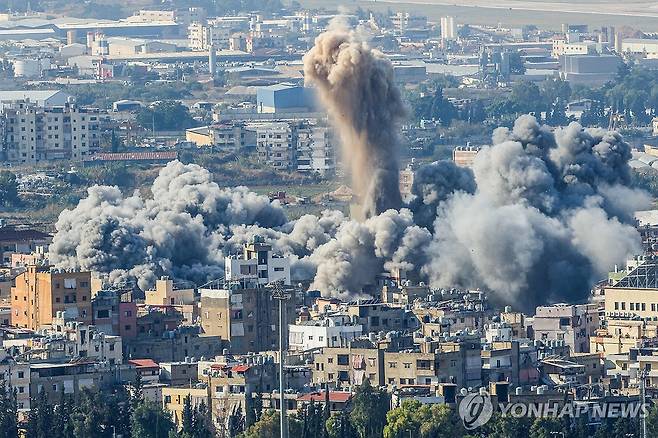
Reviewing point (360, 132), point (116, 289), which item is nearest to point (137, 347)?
point (116, 289)

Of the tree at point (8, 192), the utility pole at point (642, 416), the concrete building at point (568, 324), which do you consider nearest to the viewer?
the utility pole at point (642, 416)

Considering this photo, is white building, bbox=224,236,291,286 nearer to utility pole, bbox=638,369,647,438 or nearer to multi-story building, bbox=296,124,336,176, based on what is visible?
utility pole, bbox=638,369,647,438

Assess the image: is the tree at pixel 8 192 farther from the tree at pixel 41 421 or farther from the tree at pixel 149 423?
Result: the tree at pixel 149 423

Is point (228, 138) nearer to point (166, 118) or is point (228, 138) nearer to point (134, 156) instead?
point (134, 156)

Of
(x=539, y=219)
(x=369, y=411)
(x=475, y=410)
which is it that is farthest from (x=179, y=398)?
(x=539, y=219)

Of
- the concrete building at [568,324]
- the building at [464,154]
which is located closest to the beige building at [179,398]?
the concrete building at [568,324]

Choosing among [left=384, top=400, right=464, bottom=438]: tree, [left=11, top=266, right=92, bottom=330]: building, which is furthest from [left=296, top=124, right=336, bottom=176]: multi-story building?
[left=384, top=400, right=464, bottom=438]: tree
